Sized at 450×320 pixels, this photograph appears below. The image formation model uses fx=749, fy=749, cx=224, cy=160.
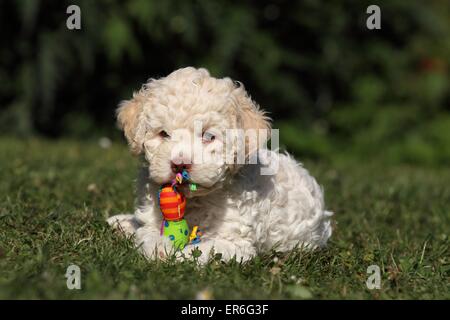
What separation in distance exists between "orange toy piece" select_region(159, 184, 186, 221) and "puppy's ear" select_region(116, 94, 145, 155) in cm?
31

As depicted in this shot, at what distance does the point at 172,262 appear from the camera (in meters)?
4.00

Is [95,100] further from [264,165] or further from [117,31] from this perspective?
[264,165]

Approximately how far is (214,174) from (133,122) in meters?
0.66

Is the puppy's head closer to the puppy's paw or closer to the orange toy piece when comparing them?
the orange toy piece

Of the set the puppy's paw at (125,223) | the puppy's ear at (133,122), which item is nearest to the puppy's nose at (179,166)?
the puppy's ear at (133,122)

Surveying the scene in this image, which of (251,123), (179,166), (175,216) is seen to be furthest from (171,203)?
(251,123)

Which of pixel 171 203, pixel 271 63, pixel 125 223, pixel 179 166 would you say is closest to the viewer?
pixel 179 166

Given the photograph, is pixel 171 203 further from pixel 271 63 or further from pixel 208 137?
pixel 271 63

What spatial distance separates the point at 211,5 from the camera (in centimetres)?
1106

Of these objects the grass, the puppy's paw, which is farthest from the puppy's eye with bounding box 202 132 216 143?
the puppy's paw

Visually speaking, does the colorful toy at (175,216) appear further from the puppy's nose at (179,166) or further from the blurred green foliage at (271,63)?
the blurred green foliage at (271,63)

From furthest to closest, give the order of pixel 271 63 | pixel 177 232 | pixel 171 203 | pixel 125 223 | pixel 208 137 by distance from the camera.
A: pixel 271 63
pixel 125 223
pixel 177 232
pixel 171 203
pixel 208 137

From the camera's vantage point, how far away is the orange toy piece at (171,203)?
411 cm
